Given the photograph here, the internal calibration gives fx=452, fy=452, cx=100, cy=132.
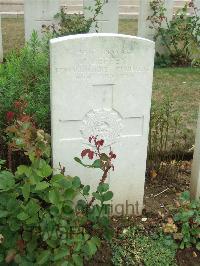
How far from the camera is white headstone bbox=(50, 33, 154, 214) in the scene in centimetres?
300

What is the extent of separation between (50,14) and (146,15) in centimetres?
161

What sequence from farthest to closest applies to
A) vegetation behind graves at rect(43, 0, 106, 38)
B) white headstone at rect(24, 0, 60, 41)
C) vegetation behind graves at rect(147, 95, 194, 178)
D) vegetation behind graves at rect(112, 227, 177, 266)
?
white headstone at rect(24, 0, 60, 41)
vegetation behind graves at rect(43, 0, 106, 38)
vegetation behind graves at rect(147, 95, 194, 178)
vegetation behind graves at rect(112, 227, 177, 266)

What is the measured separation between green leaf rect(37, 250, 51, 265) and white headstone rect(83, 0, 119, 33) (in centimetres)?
517

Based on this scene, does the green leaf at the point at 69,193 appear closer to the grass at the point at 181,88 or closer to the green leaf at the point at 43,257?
the green leaf at the point at 43,257

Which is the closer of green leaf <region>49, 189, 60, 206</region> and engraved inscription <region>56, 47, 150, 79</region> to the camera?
green leaf <region>49, 189, 60, 206</region>

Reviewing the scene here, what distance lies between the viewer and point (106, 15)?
7293 millimetres

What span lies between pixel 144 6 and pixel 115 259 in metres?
5.29

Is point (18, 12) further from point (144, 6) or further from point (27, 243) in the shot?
point (27, 243)

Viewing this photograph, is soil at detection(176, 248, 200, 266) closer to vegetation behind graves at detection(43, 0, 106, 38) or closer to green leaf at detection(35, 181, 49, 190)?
green leaf at detection(35, 181, 49, 190)

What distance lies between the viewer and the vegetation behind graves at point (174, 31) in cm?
751

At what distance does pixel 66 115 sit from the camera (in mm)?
3154

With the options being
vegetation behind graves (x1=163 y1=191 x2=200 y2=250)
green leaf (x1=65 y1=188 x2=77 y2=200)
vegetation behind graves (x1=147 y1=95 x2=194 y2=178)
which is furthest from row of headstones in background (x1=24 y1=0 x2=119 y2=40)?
green leaf (x1=65 y1=188 x2=77 y2=200)

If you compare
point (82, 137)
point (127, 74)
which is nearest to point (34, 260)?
point (82, 137)

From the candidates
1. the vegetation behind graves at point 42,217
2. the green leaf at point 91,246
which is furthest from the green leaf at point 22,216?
the green leaf at point 91,246
